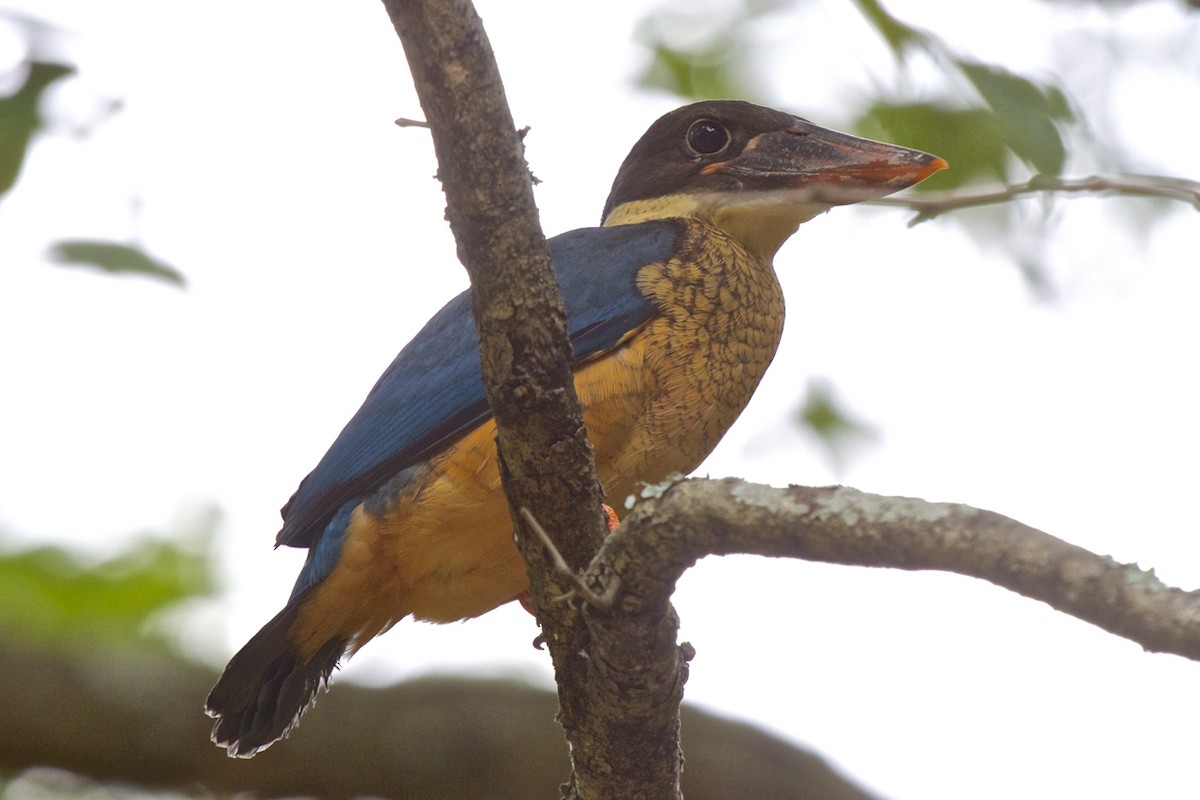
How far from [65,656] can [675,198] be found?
2706mm

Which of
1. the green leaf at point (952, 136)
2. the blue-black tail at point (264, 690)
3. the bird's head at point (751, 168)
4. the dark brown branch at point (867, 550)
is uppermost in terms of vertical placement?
the bird's head at point (751, 168)

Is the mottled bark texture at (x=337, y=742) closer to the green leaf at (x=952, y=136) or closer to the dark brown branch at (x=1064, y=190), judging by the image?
the green leaf at (x=952, y=136)

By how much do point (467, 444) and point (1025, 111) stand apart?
174 centimetres

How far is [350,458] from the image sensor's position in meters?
4.21

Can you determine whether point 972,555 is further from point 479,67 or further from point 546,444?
point 479,67

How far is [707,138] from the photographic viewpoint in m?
5.12

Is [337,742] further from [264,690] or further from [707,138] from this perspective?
[707,138]

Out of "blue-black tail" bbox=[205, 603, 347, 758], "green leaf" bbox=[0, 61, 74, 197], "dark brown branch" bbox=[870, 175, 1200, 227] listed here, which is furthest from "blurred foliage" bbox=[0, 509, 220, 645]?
"dark brown branch" bbox=[870, 175, 1200, 227]

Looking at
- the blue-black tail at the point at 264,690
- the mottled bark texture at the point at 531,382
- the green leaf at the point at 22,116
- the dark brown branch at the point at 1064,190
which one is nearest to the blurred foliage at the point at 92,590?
the blue-black tail at the point at 264,690

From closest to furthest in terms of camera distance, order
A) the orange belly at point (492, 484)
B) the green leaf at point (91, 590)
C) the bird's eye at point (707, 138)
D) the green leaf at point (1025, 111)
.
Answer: the green leaf at point (1025, 111)
the orange belly at point (492, 484)
the bird's eye at point (707, 138)
the green leaf at point (91, 590)

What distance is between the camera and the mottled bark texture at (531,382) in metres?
2.84

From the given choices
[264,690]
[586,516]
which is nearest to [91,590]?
[264,690]

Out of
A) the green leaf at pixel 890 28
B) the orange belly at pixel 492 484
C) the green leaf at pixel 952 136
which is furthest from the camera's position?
the orange belly at pixel 492 484

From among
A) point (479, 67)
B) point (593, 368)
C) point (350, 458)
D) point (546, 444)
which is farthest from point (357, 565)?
point (479, 67)
